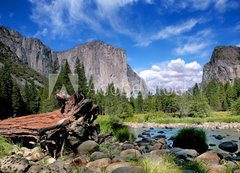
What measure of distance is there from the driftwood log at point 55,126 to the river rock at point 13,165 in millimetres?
1814

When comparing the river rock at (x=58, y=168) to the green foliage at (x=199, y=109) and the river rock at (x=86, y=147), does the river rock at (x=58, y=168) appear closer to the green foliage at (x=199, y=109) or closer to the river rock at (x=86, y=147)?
the river rock at (x=86, y=147)

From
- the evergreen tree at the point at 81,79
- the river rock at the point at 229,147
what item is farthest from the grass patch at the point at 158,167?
the evergreen tree at the point at 81,79

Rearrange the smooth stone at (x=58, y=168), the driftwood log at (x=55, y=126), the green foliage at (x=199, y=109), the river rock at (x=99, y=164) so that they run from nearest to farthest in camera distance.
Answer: the smooth stone at (x=58, y=168) < the river rock at (x=99, y=164) < the driftwood log at (x=55, y=126) < the green foliage at (x=199, y=109)

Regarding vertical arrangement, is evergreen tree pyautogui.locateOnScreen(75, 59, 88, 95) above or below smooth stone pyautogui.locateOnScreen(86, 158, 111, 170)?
above

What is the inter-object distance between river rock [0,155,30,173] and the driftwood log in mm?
1814

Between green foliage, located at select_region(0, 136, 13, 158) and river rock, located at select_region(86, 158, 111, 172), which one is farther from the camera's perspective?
green foliage, located at select_region(0, 136, 13, 158)

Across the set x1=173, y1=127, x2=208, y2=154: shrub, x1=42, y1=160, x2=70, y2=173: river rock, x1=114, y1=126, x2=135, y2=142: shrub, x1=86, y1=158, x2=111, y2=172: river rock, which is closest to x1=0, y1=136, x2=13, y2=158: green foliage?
x1=42, y1=160, x2=70, y2=173: river rock

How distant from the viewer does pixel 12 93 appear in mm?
54656

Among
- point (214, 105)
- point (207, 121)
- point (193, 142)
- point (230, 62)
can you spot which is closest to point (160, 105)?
point (214, 105)

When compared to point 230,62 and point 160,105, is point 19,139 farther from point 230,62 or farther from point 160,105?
point 230,62

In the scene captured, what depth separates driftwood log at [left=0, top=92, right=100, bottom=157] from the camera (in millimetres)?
8992

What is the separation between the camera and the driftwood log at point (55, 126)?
8.99 meters

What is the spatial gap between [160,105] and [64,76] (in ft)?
132

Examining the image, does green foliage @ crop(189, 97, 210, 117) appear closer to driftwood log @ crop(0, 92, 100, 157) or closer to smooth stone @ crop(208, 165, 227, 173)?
driftwood log @ crop(0, 92, 100, 157)
